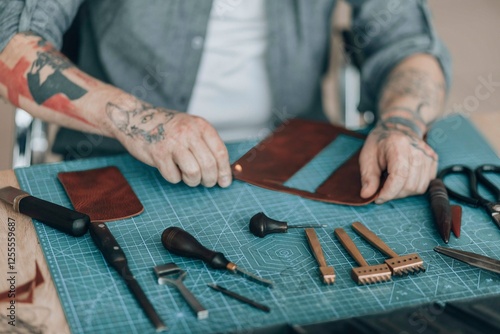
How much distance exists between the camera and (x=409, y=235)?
1208mm

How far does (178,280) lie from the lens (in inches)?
41.3

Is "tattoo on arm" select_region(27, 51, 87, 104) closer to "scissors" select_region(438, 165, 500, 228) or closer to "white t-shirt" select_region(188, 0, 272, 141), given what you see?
"white t-shirt" select_region(188, 0, 272, 141)

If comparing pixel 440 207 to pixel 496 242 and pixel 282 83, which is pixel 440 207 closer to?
pixel 496 242

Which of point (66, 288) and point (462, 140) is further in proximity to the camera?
point (462, 140)

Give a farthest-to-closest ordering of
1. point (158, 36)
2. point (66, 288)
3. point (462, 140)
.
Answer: point (158, 36) < point (462, 140) < point (66, 288)

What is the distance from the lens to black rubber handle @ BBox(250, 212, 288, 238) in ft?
3.84

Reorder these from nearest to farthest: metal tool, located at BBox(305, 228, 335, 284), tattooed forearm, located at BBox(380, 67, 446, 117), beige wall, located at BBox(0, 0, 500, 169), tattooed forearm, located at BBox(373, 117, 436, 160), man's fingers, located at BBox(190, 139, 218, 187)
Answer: metal tool, located at BBox(305, 228, 335, 284), man's fingers, located at BBox(190, 139, 218, 187), tattooed forearm, located at BBox(373, 117, 436, 160), tattooed forearm, located at BBox(380, 67, 446, 117), beige wall, located at BBox(0, 0, 500, 169)

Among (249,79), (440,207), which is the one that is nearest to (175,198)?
(440,207)

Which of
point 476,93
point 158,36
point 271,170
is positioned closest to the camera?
point 271,170

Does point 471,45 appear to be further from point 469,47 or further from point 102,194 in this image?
point 102,194

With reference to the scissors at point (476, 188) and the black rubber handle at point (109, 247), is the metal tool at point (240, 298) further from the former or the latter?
the scissors at point (476, 188)

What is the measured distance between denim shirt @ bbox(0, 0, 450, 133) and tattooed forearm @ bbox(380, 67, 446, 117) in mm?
69

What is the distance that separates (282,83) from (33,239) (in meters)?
0.82

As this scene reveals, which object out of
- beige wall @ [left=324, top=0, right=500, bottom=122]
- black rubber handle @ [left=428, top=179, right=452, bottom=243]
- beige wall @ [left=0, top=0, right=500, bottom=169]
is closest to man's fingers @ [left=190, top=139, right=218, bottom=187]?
black rubber handle @ [left=428, top=179, right=452, bottom=243]
